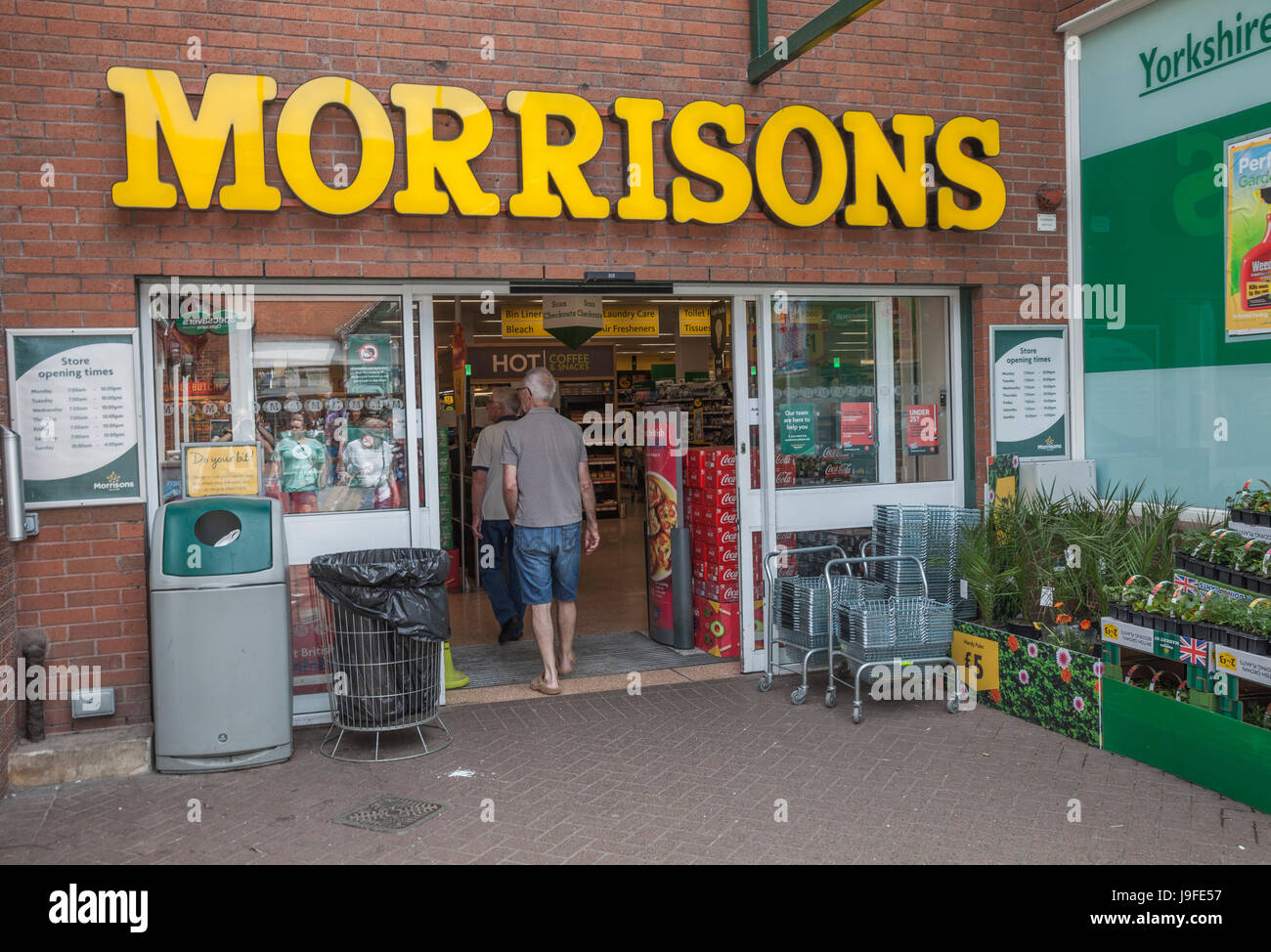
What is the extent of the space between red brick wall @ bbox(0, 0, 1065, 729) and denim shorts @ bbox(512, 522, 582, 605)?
4.93 ft

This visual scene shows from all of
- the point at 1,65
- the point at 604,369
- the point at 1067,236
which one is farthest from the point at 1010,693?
the point at 604,369

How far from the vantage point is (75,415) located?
530 centimetres

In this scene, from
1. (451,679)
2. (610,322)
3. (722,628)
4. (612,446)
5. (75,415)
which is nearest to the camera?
(75,415)

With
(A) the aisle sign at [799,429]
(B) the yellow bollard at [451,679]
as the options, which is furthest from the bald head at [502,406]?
(A) the aisle sign at [799,429]

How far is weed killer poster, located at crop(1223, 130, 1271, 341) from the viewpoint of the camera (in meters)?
5.76

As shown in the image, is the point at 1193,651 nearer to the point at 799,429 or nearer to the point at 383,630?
the point at 799,429

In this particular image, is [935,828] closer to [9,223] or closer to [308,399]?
[308,399]

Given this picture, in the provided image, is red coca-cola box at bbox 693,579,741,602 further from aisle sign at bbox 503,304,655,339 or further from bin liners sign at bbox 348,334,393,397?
aisle sign at bbox 503,304,655,339

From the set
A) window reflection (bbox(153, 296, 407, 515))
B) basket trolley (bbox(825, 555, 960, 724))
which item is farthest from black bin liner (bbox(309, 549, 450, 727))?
basket trolley (bbox(825, 555, 960, 724))

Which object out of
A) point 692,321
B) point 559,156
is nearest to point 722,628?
point 559,156

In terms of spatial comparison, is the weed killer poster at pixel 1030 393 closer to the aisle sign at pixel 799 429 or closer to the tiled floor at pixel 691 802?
the aisle sign at pixel 799 429

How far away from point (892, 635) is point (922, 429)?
1934 millimetres

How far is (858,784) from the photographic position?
4.73 meters

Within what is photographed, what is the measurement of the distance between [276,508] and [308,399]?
0.96 metres
